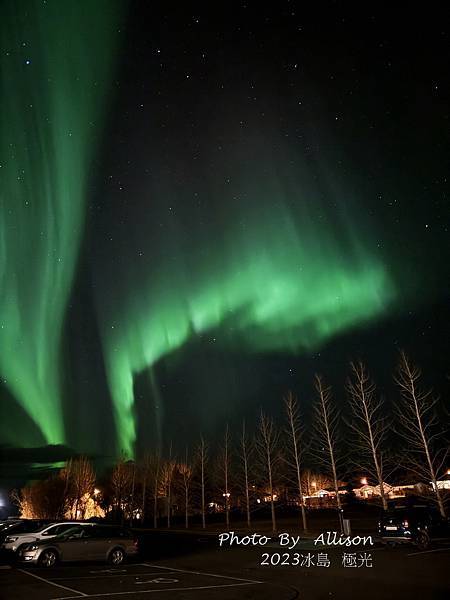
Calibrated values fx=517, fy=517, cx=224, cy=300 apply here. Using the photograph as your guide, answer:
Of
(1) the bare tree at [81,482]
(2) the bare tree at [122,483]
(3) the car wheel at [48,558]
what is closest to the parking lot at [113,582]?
(3) the car wheel at [48,558]

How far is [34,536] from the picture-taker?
25.4m

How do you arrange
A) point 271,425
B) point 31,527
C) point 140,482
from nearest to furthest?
point 31,527 < point 271,425 < point 140,482

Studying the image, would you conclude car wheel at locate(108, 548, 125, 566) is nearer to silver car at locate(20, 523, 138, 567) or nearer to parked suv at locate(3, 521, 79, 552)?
silver car at locate(20, 523, 138, 567)

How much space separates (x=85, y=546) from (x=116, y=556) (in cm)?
152

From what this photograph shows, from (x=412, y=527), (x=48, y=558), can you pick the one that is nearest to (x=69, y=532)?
(x=48, y=558)

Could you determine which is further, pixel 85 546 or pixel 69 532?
pixel 69 532

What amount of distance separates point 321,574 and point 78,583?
8244 millimetres

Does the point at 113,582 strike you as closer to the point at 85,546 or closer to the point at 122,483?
the point at 85,546

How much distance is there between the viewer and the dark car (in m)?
24.9

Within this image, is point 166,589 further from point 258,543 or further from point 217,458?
point 217,458

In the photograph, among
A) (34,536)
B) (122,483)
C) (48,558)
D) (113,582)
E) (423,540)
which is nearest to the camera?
(113,582)

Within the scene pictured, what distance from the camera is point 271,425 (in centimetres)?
4616

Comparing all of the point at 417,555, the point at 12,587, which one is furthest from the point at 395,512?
the point at 12,587

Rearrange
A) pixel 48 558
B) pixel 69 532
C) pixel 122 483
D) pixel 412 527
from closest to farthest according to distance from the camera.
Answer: pixel 48 558 → pixel 69 532 → pixel 412 527 → pixel 122 483
